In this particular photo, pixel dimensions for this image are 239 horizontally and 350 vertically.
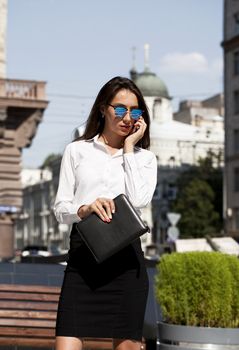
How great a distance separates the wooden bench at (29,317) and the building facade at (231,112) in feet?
205

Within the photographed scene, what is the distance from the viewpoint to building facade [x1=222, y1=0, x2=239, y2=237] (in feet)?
229

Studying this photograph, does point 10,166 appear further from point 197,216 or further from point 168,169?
point 168,169

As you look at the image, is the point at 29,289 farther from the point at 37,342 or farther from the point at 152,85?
the point at 152,85

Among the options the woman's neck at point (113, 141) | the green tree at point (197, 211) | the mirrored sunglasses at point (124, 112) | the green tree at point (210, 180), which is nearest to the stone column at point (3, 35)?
the woman's neck at point (113, 141)

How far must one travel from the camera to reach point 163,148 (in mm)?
111625

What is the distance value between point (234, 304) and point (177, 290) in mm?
364

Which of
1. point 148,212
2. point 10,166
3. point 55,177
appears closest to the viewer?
point 10,166

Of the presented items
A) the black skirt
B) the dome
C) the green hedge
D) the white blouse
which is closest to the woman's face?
the white blouse

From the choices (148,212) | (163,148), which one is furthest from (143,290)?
(163,148)

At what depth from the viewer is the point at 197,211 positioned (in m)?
75.8

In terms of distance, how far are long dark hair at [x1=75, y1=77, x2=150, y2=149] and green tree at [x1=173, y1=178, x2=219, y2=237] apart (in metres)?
68.5

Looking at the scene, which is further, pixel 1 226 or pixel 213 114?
pixel 213 114

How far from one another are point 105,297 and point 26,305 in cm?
252

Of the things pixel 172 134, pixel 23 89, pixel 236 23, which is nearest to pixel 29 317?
pixel 23 89
